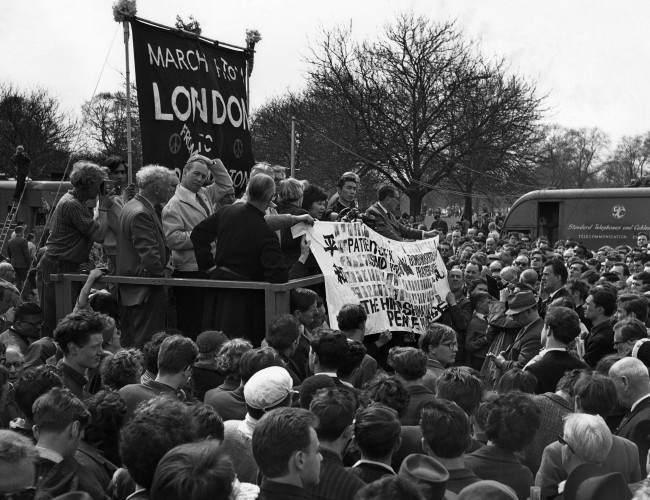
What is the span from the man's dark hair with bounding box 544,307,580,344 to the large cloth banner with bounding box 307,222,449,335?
1.94m

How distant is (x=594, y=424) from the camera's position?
394 cm

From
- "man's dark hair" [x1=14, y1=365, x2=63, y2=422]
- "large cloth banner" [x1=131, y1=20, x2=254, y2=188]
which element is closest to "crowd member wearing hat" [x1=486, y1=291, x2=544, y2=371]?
"large cloth banner" [x1=131, y1=20, x2=254, y2=188]

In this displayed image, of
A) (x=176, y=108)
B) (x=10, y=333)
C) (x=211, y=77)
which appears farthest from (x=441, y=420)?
(x=211, y=77)

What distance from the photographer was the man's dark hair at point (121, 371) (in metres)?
4.98

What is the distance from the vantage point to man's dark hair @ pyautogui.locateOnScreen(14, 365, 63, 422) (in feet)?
13.6

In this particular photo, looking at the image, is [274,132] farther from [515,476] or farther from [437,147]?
[515,476]

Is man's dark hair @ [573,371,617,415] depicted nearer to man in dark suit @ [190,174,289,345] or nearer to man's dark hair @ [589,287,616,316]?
man's dark hair @ [589,287,616,316]

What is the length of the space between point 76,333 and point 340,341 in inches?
61.4

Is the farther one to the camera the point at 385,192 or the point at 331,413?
the point at 385,192

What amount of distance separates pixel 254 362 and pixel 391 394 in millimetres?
825

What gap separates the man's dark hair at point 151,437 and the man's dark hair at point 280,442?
293 millimetres

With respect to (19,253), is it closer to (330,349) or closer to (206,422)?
(330,349)

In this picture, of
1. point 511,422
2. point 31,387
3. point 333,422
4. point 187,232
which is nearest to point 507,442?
point 511,422

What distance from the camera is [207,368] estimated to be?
18.8 feet
